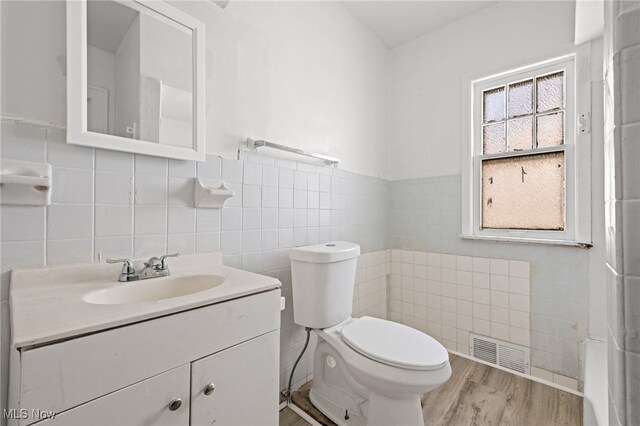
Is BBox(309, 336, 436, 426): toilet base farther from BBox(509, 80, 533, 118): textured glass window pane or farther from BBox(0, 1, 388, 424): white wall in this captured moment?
BBox(509, 80, 533, 118): textured glass window pane

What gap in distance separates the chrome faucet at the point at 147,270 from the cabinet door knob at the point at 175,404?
45cm

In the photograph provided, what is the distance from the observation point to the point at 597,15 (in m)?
1.42

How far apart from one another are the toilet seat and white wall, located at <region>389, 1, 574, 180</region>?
1.31 metres

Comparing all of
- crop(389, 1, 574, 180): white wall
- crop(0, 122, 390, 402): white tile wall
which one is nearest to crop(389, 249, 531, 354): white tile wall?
crop(0, 122, 390, 402): white tile wall

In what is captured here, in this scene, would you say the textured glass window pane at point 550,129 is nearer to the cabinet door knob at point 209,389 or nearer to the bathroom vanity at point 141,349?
A: the bathroom vanity at point 141,349

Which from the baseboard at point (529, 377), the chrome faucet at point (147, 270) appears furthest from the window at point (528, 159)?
the chrome faucet at point (147, 270)

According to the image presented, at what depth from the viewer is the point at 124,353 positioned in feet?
2.08

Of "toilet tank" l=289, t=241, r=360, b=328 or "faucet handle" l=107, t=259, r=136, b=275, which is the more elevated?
"faucet handle" l=107, t=259, r=136, b=275

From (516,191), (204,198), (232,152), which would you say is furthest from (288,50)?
(516,191)

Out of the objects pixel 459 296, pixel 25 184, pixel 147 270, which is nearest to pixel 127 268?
pixel 147 270

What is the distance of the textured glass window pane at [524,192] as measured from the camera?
178cm

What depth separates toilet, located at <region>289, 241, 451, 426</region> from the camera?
1137 mm
